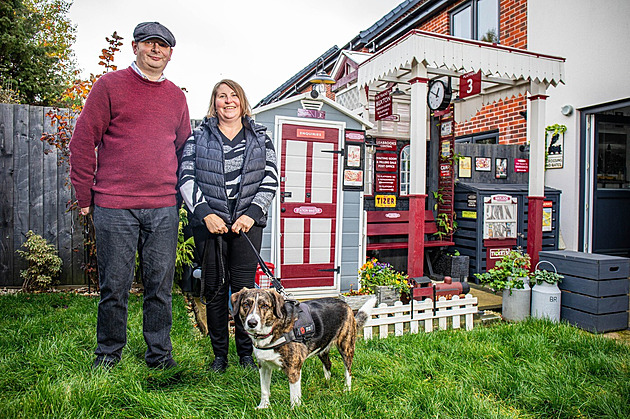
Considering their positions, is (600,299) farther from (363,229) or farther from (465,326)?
(363,229)

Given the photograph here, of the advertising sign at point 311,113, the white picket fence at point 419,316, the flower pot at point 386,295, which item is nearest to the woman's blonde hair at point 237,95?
the white picket fence at point 419,316

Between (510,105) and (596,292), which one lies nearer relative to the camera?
(596,292)

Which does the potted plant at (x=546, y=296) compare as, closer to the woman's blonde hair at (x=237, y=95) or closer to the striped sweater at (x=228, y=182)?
the striped sweater at (x=228, y=182)

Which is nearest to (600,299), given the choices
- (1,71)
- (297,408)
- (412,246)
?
(412,246)

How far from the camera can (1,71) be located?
11.0 meters

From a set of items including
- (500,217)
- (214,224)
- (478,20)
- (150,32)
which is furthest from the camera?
(478,20)

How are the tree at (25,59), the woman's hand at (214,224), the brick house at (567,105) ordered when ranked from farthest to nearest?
the tree at (25,59)
the brick house at (567,105)
the woman's hand at (214,224)

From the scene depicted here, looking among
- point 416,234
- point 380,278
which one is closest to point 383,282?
point 380,278

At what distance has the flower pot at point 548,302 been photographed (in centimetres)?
435

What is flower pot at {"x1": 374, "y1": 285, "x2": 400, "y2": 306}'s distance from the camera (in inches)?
194

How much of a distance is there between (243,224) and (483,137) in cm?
741

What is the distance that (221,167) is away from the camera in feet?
8.97

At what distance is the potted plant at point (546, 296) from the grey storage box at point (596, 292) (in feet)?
0.41

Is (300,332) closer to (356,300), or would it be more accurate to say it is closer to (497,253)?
(356,300)
